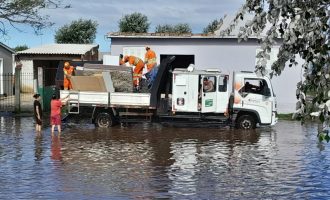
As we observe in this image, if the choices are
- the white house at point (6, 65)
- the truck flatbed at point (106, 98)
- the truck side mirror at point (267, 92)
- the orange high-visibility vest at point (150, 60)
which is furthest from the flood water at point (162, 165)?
the white house at point (6, 65)

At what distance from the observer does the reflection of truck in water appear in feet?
68.3

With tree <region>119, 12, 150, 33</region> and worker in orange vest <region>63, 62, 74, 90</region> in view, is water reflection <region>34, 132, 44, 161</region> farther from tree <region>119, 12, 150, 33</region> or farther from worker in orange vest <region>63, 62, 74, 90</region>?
tree <region>119, 12, 150, 33</region>

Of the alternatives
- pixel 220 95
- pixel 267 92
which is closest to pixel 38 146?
pixel 220 95

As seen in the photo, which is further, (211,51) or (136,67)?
(211,51)

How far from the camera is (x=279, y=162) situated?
13.0m

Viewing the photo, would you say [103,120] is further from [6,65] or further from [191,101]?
[6,65]

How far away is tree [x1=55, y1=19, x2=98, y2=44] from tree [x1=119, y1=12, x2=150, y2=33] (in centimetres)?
462

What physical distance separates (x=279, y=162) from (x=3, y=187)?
6.64 meters

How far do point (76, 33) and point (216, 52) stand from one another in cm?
3725

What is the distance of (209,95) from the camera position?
20.8 meters

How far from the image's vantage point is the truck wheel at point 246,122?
69.6ft

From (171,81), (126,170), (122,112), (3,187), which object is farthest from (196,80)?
(3,187)

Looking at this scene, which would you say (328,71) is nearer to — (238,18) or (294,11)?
(294,11)

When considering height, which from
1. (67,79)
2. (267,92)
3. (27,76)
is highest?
(27,76)
